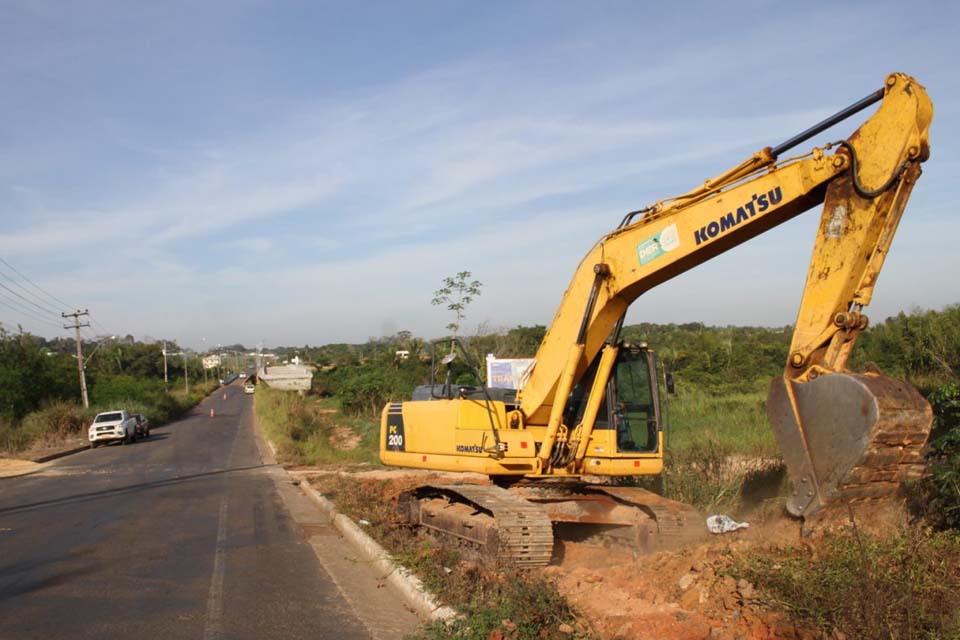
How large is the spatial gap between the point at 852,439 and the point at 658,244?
291 centimetres

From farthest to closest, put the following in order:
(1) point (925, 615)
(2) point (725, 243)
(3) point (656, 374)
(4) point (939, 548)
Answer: (3) point (656, 374), (2) point (725, 243), (4) point (939, 548), (1) point (925, 615)

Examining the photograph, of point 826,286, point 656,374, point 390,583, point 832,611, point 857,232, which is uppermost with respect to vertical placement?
point 857,232

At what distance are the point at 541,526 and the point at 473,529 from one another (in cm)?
105

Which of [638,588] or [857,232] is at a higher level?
[857,232]

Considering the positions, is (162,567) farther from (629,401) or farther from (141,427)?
(141,427)

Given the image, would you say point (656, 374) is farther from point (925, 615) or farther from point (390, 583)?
point (925, 615)

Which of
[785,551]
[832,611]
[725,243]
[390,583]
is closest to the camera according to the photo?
[832,611]

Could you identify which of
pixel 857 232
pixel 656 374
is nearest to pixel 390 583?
pixel 656 374

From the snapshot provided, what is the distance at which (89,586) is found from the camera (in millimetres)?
8445

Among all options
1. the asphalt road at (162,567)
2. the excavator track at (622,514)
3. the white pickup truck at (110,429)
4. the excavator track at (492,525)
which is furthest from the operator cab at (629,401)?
the white pickup truck at (110,429)

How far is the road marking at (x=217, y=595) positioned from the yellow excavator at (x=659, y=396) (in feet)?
8.37

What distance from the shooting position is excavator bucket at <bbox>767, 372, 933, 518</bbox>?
5.77 m

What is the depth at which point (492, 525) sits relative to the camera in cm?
Answer: 838

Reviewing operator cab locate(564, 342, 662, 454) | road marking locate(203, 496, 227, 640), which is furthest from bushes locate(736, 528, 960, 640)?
road marking locate(203, 496, 227, 640)
